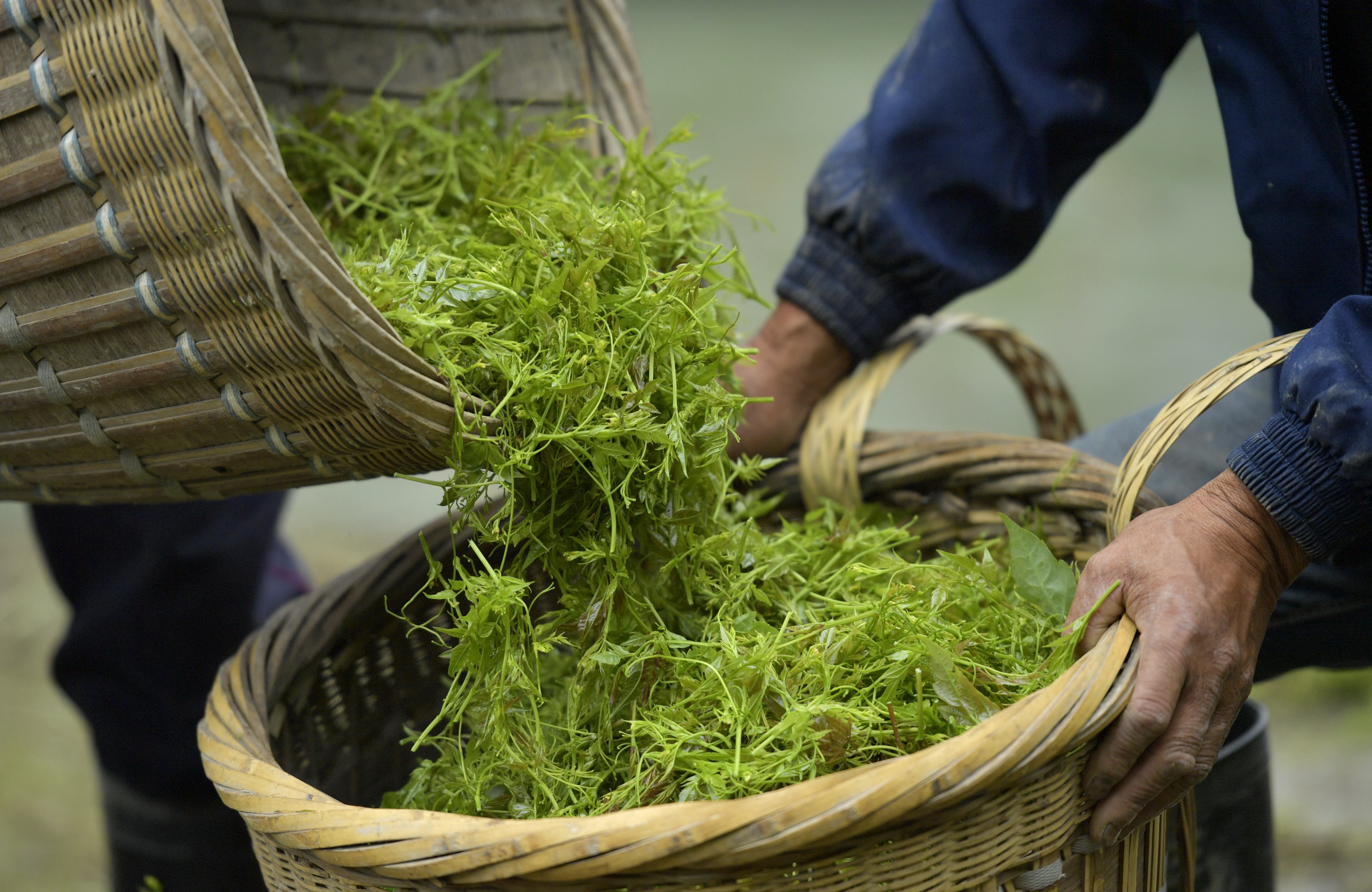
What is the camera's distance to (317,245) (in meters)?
0.51

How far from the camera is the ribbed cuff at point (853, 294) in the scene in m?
0.98

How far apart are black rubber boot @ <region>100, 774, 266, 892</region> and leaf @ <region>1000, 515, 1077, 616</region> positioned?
848mm

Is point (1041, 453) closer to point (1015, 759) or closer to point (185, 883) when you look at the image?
point (1015, 759)

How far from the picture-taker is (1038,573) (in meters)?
0.68

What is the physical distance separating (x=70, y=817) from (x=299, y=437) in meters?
1.24

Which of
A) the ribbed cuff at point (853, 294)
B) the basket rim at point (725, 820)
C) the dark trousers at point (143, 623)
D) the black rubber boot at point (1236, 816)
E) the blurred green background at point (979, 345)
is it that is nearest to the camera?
the basket rim at point (725, 820)

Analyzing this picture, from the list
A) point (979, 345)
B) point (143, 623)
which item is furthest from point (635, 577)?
point (979, 345)

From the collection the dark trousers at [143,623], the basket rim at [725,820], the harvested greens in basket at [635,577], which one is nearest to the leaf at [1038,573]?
the harvested greens in basket at [635,577]

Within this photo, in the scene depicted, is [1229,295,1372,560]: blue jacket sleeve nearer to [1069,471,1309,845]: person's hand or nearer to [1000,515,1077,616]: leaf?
[1069,471,1309,845]: person's hand

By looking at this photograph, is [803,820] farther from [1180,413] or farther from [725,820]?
[1180,413]

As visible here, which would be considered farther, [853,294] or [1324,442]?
[853,294]

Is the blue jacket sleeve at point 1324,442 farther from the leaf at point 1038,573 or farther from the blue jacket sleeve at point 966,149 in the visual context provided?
the blue jacket sleeve at point 966,149

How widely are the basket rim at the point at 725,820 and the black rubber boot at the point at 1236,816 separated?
37 centimetres

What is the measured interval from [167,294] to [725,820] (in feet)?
1.27
